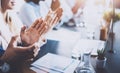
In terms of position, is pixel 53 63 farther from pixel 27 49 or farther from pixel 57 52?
pixel 27 49

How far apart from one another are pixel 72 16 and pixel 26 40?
1.57 feet

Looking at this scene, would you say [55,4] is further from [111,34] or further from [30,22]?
[111,34]

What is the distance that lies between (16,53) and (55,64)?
1.07ft

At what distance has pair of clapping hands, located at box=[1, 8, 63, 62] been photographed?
1.27 meters

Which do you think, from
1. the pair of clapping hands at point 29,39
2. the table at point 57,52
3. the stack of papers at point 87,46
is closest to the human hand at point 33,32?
the pair of clapping hands at point 29,39

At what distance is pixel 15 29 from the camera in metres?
1.24

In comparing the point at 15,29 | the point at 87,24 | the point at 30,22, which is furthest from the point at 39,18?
the point at 87,24

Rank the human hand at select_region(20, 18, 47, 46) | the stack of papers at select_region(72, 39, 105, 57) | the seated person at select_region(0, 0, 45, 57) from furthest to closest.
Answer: the stack of papers at select_region(72, 39, 105, 57), the human hand at select_region(20, 18, 47, 46), the seated person at select_region(0, 0, 45, 57)

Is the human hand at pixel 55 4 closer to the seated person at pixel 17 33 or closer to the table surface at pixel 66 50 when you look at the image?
the seated person at pixel 17 33

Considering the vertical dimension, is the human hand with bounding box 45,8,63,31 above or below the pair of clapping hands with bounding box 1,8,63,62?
above

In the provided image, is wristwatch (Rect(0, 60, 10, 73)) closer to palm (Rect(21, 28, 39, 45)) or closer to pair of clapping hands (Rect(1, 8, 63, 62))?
pair of clapping hands (Rect(1, 8, 63, 62))

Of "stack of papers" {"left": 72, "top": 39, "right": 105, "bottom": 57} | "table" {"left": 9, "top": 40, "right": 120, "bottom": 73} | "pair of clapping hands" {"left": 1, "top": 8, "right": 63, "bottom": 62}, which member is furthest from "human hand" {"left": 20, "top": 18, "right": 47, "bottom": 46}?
"stack of papers" {"left": 72, "top": 39, "right": 105, "bottom": 57}

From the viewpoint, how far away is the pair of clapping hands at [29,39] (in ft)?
4.17

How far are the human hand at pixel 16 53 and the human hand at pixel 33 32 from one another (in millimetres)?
38
